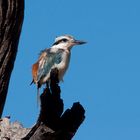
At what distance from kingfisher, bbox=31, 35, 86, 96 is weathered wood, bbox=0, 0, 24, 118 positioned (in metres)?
1.26

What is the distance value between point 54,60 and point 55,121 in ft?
9.53

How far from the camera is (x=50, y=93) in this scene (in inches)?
211

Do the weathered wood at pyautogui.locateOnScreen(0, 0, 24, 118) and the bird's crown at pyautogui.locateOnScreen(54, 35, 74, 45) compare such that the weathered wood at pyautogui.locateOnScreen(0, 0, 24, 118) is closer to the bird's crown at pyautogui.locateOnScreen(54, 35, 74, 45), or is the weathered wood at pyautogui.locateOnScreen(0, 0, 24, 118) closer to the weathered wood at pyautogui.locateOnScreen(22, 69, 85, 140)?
the weathered wood at pyautogui.locateOnScreen(22, 69, 85, 140)

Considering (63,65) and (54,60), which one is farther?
(63,65)

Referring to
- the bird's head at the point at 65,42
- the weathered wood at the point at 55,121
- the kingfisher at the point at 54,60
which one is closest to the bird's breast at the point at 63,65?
the kingfisher at the point at 54,60

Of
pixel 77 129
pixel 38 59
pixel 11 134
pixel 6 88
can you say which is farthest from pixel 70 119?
pixel 38 59

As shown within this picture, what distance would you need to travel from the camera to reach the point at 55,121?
17.0 feet

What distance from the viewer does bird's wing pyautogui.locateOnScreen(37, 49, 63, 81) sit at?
308 inches

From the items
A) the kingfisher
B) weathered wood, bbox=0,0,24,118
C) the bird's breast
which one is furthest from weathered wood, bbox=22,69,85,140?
the bird's breast

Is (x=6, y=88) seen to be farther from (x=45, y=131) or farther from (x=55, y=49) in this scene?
(x=55, y=49)

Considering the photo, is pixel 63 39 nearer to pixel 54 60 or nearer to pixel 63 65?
pixel 63 65

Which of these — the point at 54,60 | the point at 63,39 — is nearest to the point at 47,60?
the point at 54,60

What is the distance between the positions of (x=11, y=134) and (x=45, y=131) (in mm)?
694

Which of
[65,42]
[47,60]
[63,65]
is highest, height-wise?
[65,42]
